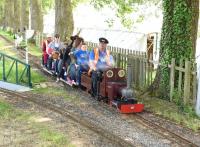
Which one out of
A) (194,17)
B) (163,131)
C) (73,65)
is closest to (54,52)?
(73,65)

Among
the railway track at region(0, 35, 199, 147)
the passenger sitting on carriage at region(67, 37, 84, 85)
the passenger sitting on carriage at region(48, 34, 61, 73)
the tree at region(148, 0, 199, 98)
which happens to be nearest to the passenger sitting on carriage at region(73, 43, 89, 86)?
the passenger sitting on carriage at region(67, 37, 84, 85)

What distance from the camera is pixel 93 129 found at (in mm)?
9516

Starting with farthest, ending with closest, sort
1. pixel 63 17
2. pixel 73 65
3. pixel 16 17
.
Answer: pixel 16 17 → pixel 63 17 → pixel 73 65

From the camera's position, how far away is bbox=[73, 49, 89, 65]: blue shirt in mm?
15031

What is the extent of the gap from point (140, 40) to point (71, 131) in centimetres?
1442

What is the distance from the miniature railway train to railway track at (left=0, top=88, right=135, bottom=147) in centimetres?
125

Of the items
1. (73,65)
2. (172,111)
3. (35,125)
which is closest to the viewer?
(35,125)

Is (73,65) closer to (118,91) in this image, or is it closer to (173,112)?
(118,91)

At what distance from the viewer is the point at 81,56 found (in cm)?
1517

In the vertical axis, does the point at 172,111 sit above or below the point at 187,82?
below

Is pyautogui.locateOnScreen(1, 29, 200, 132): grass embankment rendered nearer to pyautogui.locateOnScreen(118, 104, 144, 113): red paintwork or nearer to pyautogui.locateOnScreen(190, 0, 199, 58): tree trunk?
pyautogui.locateOnScreen(118, 104, 144, 113): red paintwork

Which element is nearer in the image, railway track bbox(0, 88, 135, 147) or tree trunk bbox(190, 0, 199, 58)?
railway track bbox(0, 88, 135, 147)

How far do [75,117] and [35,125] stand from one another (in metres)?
1.14

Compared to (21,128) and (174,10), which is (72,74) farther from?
(21,128)
